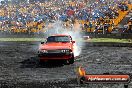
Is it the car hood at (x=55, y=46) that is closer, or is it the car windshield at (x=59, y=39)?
the car hood at (x=55, y=46)

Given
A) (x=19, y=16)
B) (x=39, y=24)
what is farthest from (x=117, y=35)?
(x=19, y=16)

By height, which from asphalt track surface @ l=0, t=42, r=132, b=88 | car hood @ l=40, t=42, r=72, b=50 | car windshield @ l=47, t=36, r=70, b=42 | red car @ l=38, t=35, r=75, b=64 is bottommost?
asphalt track surface @ l=0, t=42, r=132, b=88

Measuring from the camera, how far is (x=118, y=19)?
1537 inches

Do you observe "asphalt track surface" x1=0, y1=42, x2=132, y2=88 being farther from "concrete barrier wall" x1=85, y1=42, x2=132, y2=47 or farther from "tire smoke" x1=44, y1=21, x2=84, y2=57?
"tire smoke" x1=44, y1=21, x2=84, y2=57

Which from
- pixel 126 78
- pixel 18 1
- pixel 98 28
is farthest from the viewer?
pixel 18 1

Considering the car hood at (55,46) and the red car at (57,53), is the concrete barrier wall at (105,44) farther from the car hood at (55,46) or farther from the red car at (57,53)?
the red car at (57,53)

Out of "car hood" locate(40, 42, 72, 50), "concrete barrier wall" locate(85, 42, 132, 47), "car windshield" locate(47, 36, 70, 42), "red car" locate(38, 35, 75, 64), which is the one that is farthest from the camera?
"concrete barrier wall" locate(85, 42, 132, 47)

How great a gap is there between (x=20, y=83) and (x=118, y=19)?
93.8 ft

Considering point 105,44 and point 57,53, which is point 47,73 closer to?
point 57,53

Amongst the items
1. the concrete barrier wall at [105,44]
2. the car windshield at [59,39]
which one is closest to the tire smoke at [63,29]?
the concrete barrier wall at [105,44]

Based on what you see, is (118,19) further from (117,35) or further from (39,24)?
(39,24)

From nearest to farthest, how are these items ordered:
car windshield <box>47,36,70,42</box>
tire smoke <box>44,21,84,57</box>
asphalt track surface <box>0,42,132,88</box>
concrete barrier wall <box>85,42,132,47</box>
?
asphalt track surface <box>0,42,132,88</box>, car windshield <box>47,36,70,42</box>, concrete barrier wall <box>85,42,132,47</box>, tire smoke <box>44,21,84,57</box>

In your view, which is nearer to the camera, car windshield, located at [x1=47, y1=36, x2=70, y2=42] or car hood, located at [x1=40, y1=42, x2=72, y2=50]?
car hood, located at [x1=40, y1=42, x2=72, y2=50]

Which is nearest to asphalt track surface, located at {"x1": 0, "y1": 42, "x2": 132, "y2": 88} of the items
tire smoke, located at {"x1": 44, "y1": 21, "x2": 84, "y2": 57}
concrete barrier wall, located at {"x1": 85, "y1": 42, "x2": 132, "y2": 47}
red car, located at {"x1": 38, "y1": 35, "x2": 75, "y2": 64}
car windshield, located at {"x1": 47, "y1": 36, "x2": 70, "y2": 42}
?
red car, located at {"x1": 38, "y1": 35, "x2": 75, "y2": 64}
